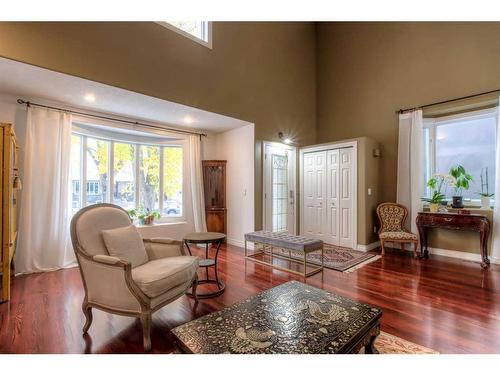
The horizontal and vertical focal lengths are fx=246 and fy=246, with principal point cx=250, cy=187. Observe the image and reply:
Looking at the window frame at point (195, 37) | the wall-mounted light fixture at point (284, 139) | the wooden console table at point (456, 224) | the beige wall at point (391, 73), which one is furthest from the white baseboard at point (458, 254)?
the window frame at point (195, 37)

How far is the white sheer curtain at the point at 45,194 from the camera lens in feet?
10.7

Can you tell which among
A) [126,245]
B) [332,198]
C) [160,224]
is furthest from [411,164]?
[160,224]

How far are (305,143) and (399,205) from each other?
2.34 metres

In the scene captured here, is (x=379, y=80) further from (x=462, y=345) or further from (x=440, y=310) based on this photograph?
(x=462, y=345)

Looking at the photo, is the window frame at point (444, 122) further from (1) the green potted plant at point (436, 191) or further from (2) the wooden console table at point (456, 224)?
(2) the wooden console table at point (456, 224)

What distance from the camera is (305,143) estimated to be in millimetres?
5762

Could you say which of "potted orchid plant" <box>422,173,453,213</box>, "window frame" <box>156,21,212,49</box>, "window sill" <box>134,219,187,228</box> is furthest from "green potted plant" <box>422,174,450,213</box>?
"window sill" <box>134,219,187,228</box>

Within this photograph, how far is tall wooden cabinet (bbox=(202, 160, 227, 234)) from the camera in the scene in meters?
5.12

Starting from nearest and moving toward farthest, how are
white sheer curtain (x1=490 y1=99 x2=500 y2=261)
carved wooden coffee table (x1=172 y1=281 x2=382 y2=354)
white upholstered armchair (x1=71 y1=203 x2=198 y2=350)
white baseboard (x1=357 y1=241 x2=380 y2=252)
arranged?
carved wooden coffee table (x1=172 y1=281 x2=382 y2=354), white upholstered armchair (x1=71 y1=203 x2=198 y2=350), white sheer curtain (x1=490 y1=99 x2=500 y2=261), white baseboard (x1=357 y1=241 x2=380 y2=252)

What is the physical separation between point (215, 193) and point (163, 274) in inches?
128

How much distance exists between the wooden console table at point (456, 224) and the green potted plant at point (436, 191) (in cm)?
17

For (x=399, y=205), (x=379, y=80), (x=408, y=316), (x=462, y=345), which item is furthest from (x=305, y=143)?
(x=462, y=345)

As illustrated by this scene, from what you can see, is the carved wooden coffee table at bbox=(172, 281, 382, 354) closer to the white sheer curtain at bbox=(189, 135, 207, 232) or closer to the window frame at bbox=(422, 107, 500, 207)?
the white sheer curtain at bbox=(189, 135, 207, 232)

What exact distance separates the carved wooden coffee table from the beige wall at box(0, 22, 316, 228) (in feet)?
9.78
